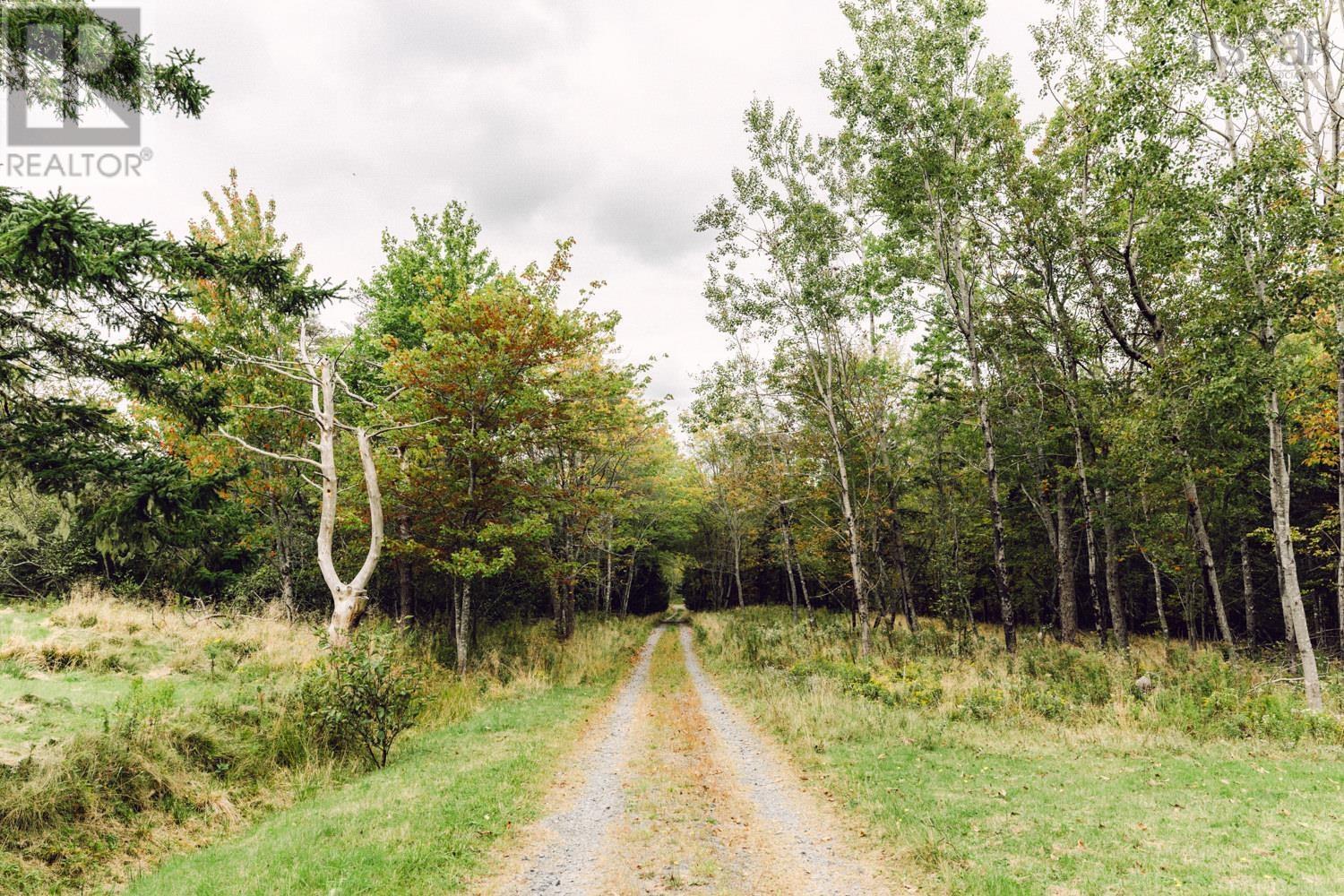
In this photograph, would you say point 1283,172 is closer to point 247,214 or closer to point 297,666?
point 297,666

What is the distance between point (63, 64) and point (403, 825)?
10.7 meters

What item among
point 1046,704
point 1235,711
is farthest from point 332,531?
point 1235,711

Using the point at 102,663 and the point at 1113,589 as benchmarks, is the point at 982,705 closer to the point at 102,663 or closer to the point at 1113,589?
the point at 1113,589

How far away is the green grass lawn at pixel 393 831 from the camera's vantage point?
527cm

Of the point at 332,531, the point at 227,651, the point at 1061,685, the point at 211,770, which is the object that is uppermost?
the point at 332,531

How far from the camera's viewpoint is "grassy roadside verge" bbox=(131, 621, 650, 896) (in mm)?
5297

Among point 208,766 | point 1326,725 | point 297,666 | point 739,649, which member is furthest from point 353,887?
point 739,649

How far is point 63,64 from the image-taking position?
24.6ft

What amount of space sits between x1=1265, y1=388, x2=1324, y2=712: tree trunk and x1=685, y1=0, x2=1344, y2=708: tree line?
0.23 ft

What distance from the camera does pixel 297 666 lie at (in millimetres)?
10758

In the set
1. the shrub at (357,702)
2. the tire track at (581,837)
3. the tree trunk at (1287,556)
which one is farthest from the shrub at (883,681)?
the shrub at (357,702)

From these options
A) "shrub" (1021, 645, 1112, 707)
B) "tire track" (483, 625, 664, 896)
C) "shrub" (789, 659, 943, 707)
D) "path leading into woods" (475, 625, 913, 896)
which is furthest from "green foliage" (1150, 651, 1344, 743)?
"tire track" (483, 625, 664, 896)

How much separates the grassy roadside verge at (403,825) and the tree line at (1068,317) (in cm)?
1159

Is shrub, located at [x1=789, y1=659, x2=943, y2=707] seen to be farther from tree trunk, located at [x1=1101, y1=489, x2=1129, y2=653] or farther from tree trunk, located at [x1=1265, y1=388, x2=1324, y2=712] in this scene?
tree trunk, located at [x1=1101, y1=489, x2=1129, y2=653]
